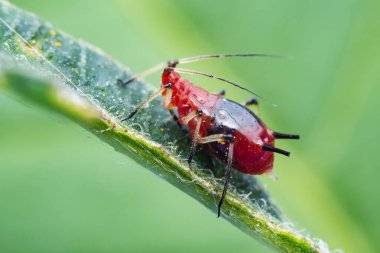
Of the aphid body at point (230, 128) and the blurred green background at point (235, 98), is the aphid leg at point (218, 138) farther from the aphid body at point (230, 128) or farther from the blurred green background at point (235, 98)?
the blurred green background at point (235, 98)

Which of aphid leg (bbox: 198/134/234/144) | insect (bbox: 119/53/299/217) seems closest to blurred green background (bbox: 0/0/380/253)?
insect (bbox: 119/53/299/217)

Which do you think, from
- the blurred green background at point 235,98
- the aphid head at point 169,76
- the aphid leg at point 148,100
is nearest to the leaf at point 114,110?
the aphid leg at point 148,100

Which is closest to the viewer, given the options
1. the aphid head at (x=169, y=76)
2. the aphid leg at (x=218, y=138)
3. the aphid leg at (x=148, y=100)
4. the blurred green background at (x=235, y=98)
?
the aphid leg at (x=148, y=100)

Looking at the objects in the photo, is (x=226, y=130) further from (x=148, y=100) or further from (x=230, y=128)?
(x=148, y=100)

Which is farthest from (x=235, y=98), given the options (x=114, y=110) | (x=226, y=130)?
(x=114, y=110)

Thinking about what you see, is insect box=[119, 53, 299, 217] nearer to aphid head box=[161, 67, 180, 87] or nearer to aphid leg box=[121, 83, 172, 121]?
aphid leg box=[121, 83, 172, 121]

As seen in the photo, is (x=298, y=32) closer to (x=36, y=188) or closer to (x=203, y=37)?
(x=203, y=37)

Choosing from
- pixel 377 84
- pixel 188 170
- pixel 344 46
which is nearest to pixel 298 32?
pixel 344 46
